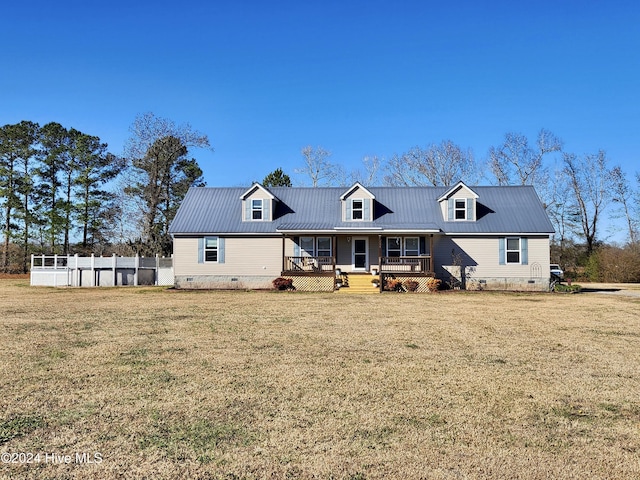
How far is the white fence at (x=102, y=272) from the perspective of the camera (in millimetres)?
28859

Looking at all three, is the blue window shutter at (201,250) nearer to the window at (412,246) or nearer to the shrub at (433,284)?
the window at (412,246)

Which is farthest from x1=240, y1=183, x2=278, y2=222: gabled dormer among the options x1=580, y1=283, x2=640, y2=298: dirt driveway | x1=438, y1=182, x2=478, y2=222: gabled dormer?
x1=580, y1=283, x2=640, y2=298: dirt driveway

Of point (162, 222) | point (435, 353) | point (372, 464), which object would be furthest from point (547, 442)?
point (162, 222)

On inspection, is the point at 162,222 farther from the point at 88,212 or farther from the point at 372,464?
the point at 372,464

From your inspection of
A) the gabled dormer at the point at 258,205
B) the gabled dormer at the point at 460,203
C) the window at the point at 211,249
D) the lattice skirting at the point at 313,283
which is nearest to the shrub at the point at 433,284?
the gabled dormer at the point at 460,203

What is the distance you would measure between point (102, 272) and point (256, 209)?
10773 mm

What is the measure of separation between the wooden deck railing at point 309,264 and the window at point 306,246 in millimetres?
→ 376

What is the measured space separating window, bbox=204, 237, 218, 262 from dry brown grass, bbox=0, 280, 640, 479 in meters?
14.6

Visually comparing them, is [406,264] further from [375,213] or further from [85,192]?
[85,192]

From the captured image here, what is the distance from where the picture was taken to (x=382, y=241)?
2575cm

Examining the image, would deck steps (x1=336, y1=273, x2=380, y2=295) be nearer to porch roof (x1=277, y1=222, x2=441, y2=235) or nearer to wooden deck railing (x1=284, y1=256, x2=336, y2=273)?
wooden deck railing (x1=284, y1=256, x2=336, y2=273)

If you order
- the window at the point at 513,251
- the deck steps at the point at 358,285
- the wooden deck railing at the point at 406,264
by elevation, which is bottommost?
the deck steps at the point at 358,285

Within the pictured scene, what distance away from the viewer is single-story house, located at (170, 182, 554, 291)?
24781mm

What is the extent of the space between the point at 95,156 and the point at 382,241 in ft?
99.3
